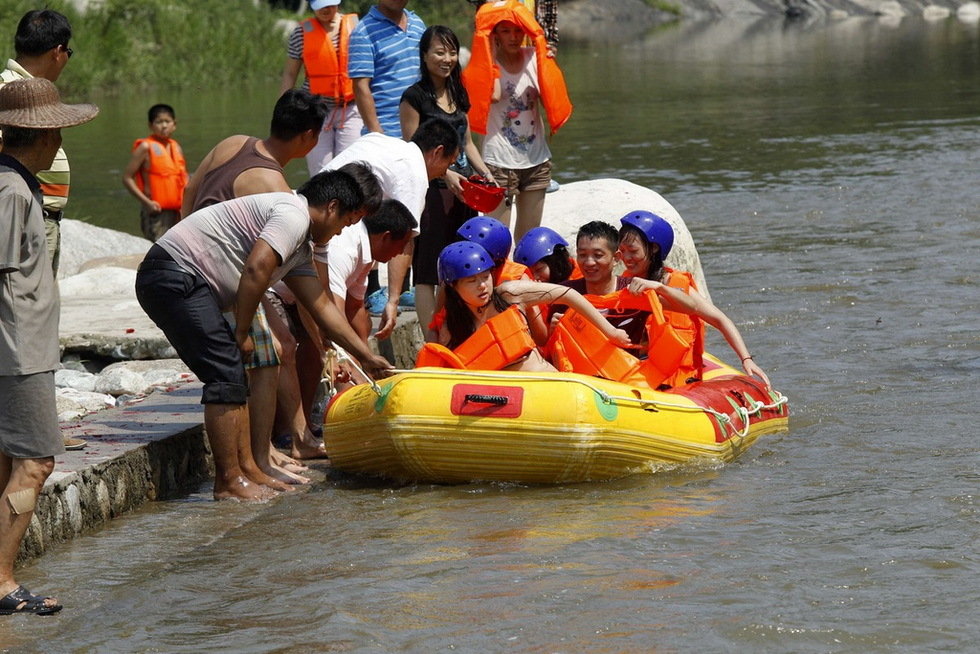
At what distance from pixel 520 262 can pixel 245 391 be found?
2.04 metres

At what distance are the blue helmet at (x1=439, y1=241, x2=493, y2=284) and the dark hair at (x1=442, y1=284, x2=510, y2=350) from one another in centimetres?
10

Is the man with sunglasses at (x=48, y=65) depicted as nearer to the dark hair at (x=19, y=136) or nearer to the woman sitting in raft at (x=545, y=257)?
the dark hair at (x=19, y=136)

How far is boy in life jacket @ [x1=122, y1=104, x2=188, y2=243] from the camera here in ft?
43.4

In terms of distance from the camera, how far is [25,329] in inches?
204

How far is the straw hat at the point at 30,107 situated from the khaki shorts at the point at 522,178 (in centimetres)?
457

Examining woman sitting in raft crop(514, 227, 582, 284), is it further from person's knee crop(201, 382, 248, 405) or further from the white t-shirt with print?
person's knee crop(201, 382, 248, 405)

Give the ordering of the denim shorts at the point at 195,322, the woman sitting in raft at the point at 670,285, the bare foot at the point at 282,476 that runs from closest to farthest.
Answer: the denim shorts at the point at 195,322 → the bare foot at the point at 282,476 → the woman sitting in raft at the point at 670,285

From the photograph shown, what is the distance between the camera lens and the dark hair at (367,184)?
6566 millimetres

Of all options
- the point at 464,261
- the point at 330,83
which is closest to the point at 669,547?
the point at 464,261

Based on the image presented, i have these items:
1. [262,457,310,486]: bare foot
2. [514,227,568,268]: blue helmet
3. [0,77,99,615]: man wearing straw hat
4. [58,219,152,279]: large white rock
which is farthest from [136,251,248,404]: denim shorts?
[58,219,152,279]: large white rock

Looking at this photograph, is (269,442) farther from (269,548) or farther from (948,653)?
(948,653)

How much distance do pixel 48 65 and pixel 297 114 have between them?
3.95 feet

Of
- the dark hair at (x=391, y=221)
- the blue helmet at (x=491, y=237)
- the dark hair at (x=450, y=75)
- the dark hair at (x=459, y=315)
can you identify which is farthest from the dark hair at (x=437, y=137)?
the dark hair at (x=459, y=315)

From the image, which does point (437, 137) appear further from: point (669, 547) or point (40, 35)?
point (669, 547)
